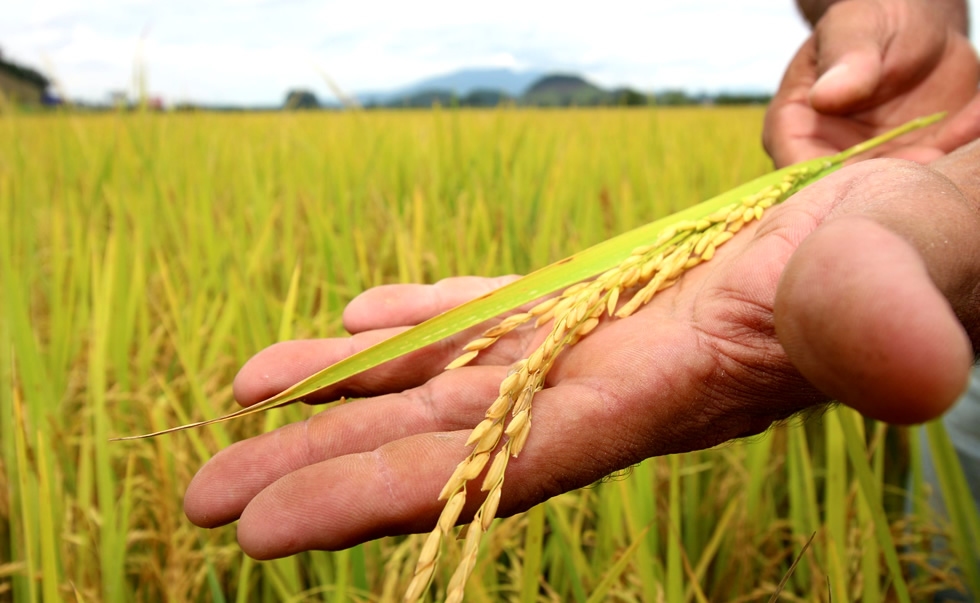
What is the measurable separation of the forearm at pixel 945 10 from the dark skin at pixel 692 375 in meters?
1.04

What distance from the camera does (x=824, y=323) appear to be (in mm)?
416

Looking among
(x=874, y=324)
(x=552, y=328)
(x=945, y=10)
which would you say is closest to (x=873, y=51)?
(x=945, y=10)

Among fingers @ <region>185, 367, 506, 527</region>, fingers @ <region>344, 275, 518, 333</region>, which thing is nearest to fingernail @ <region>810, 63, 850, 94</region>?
fingers @ <region>344, 275, 518, 333</region>

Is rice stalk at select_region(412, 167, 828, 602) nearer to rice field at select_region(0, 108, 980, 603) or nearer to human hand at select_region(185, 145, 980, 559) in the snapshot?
human hand at select_region(185, 145, 980, 559)

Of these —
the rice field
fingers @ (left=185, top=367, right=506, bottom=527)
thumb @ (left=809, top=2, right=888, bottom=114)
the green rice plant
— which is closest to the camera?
the green rice plant

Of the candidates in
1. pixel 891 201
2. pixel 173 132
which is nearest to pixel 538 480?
pixel 891 201

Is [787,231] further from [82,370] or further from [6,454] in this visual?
[82,370]

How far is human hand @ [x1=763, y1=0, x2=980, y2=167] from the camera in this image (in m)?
1.33

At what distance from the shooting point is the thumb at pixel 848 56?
123 cm

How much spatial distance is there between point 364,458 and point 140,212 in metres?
1.35

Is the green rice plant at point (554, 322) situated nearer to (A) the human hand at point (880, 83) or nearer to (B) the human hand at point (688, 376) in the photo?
(B) the human hand at point (688, 376)

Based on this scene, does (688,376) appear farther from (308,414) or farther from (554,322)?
(308,414)

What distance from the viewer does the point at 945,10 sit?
5.25ft

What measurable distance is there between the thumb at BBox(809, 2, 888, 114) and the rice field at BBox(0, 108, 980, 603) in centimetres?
46
